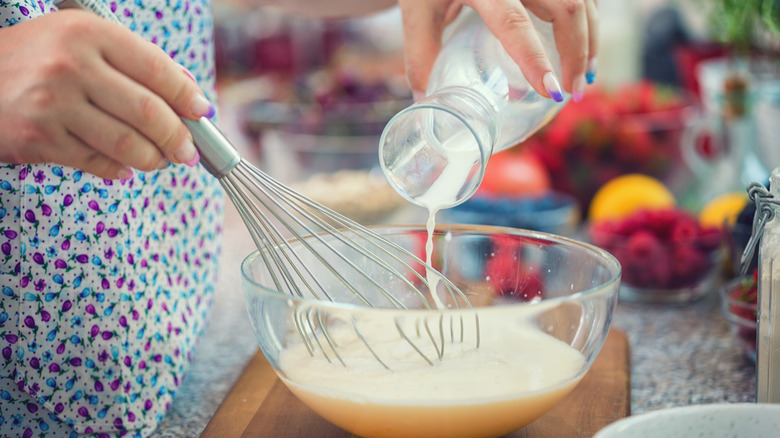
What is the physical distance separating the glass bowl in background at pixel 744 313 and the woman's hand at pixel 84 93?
1.71 ft

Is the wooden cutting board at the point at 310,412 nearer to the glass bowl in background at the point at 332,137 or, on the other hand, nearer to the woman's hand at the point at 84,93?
the woman's hand at the point at 84,93

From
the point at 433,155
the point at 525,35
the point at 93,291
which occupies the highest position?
the point at 525,35

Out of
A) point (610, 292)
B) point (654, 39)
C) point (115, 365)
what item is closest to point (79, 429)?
point (115, 365)

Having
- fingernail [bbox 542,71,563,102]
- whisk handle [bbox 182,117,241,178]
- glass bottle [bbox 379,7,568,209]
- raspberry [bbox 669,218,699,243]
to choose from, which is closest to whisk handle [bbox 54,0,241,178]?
whisk handle [bbox 182,117,241,178]

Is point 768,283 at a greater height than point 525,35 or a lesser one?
lesser

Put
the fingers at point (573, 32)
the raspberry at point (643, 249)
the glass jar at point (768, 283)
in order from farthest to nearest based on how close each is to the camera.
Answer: the raspberry at point (643, 249), the fingers at point (573, 32), the glass jar at point (768, 283)

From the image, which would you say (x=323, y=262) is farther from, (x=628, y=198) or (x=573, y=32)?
(x=628, y=198)

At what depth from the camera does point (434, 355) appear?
54 cm

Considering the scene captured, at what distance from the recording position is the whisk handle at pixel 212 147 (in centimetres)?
45

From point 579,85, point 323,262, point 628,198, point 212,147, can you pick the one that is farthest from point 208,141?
point 628,198

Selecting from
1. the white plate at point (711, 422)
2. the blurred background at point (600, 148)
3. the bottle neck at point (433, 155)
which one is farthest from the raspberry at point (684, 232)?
the white plate at point (711, 422)

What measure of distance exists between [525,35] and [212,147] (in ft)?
0.83

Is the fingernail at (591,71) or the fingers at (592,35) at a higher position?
the fingers at (592,35)

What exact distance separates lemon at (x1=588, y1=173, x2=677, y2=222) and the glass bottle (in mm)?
466
